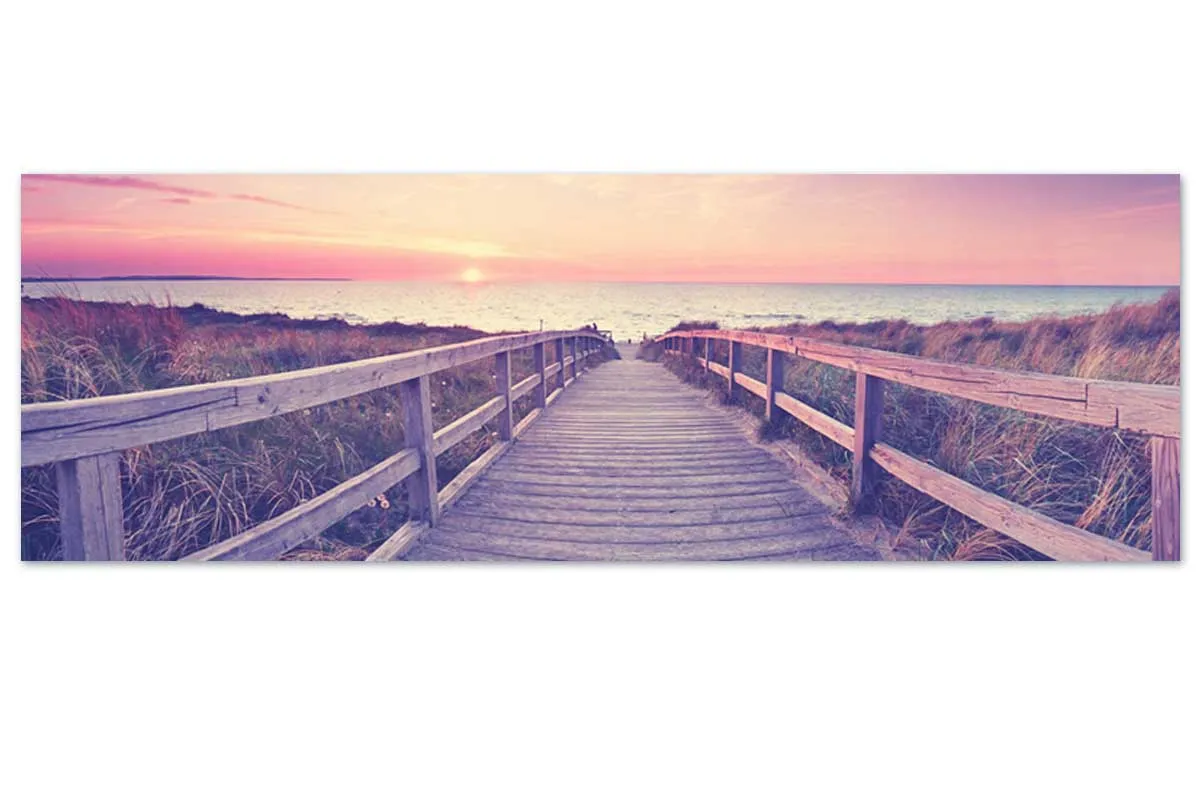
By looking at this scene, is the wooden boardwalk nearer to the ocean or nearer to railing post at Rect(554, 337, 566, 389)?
the ocean

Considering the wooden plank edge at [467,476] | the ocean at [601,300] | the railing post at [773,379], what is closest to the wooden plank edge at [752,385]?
the railing post at [773,379]

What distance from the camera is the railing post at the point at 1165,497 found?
8.39ft

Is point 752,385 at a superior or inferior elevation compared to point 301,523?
superior

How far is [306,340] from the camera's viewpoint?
12.5 ft

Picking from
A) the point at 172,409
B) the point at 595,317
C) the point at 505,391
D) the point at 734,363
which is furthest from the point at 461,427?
the point at 734,363

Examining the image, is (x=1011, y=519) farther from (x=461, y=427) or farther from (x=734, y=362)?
(x=734, y=362)

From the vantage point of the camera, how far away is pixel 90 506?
94.9 inches

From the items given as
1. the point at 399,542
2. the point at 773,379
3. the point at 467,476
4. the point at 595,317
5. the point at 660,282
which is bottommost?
the point at 399,542

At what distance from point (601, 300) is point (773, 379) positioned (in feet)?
4.08

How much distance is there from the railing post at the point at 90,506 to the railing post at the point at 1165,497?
344 cm
